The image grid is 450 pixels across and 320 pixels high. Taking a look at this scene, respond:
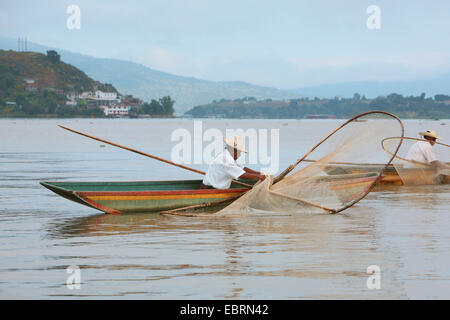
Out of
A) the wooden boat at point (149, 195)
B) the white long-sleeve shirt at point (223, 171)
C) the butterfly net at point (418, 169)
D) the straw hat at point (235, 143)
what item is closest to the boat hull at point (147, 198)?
the wooden boat at point (149, 195)

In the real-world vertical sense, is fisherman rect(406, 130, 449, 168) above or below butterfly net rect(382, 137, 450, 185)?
above

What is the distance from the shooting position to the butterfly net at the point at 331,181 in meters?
12.9

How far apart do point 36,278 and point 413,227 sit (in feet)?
21.8

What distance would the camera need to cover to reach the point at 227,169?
1291 centimetres

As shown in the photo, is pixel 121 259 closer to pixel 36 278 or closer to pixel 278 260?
pixel 36 278

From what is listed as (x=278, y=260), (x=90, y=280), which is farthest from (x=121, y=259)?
(x=278, y=260)

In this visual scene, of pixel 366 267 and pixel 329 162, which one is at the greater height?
pixel 329 162

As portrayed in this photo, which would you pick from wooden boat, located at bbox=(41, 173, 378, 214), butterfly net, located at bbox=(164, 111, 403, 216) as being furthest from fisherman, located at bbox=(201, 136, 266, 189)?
butterfly net, located at bbox=(164, 111, 403, 216)

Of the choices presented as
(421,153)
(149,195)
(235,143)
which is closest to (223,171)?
(235,143)

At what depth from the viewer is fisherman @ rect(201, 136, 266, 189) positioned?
12789mm

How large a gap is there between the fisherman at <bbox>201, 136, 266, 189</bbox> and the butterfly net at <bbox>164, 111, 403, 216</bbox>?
0.38 m

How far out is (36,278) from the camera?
819 cm

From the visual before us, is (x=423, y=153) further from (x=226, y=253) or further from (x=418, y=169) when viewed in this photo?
(x=226, y=253)

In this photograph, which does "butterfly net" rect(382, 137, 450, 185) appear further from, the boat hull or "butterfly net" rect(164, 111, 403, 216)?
the boat hull
